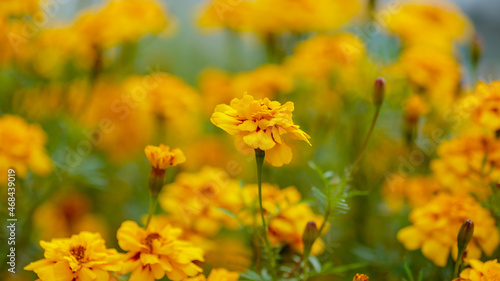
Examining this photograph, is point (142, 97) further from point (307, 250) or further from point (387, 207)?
point (307, 250)

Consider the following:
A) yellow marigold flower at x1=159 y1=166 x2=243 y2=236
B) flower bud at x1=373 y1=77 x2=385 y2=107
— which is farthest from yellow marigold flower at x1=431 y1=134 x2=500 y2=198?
yellow marigold flower at x1=159 y1=166 x2=243 y2=236

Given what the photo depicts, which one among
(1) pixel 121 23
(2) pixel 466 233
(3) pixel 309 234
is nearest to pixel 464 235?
(2) pixel 466 233

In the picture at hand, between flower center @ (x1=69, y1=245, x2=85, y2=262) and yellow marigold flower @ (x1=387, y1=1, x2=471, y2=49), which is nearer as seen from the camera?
flower center @ (x1=69, y1=245, x2=85, y2=262)

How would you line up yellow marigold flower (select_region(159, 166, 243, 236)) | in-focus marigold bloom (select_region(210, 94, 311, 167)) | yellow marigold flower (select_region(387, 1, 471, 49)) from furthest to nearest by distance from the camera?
yellow marigold flower (select_region(387, 1, 471, 49)), yellow marigold flower (select_region(159, 166, 243, 236)), in-focus marigold bloom (select_region(210, 94, 311, 167))

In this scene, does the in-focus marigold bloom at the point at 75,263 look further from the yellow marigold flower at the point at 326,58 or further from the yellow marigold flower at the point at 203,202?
the yellow marigold flower at the point at 326,58

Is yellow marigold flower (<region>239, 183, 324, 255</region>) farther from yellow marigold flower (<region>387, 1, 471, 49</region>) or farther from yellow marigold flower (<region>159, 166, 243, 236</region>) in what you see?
yellow marigold flower (<region>387, 1, 471, 49</region>)

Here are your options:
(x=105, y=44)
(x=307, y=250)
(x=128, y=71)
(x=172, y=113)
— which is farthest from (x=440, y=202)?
(x=128, y=71)

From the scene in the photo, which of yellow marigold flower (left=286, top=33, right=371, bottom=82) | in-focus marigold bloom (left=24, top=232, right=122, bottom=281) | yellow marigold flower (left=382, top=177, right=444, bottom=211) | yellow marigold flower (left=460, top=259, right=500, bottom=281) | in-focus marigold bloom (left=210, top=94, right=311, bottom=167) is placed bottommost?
yellow marigold flower (left=382, top=177, right=444, bottom=211)

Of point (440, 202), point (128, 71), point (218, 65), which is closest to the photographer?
point (440, 202)
